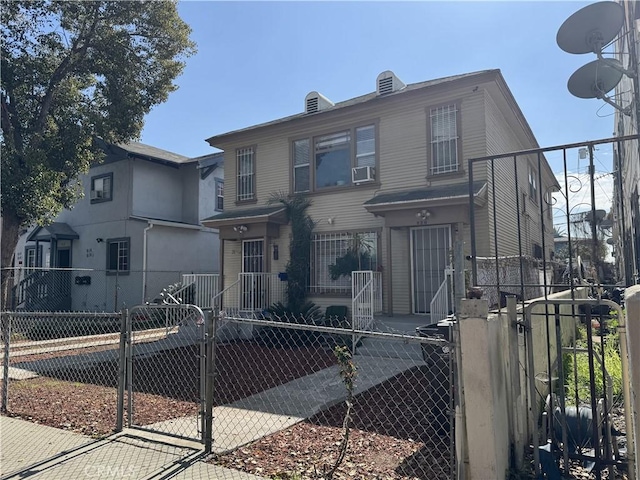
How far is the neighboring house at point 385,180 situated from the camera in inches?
408

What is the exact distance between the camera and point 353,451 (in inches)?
160

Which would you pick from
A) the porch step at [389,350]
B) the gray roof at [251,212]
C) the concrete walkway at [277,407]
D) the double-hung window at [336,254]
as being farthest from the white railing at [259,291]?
the concrete walkway at [277,407]

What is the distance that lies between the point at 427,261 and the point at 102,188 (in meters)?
15.3

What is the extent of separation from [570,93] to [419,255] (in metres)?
6.51

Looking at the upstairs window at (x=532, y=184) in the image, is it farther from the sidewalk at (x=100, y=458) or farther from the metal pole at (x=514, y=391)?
the sidewalk at (x=100, y=458)

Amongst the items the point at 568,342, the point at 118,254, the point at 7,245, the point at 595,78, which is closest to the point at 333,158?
the point at 568,342

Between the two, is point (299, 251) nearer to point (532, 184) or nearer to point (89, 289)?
point (532, 184)

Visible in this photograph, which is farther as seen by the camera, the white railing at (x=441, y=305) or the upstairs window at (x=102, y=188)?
the upstairs window at (x=102, y=188)

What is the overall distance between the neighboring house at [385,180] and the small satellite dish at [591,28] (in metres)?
5.34

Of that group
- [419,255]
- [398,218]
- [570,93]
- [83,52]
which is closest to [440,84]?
[398,218]

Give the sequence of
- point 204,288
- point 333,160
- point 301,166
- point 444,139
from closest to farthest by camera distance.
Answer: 1. point 444,139
2. point 333,160
3. point 301,166
4. point 204,288

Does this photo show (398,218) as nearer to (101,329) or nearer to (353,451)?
(353,451)

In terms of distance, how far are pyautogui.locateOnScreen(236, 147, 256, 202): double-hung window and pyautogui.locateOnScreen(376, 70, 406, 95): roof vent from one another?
462cm
